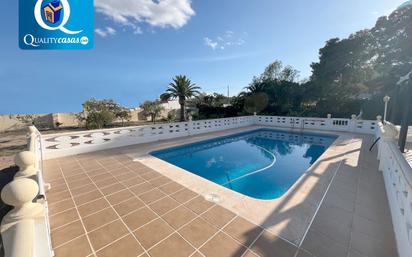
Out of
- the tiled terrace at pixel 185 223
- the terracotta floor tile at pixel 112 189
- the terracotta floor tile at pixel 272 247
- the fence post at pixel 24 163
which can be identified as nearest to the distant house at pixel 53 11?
the tiled terrace at pixel 185 223

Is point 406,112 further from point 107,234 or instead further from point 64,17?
point 64,17

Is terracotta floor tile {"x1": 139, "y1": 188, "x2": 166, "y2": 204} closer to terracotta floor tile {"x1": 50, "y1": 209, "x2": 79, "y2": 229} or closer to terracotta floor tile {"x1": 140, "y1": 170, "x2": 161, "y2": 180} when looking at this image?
terracotta floor tile {"x1": 140, "y1": 170, "x2": 161, "y2": 180}

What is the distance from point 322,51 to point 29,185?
816 inches

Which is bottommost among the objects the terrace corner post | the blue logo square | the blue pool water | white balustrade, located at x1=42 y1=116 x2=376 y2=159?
the blue pool water

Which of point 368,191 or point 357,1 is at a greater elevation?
point 357,1

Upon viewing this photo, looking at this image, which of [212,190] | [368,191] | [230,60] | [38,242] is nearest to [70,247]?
[38,242]

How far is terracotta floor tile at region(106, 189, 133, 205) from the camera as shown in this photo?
3150mm

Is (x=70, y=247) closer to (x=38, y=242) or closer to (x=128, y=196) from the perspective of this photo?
(x=38, y=242)

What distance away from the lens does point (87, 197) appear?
3.29 m

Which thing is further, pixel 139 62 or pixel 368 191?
pixel 139 62

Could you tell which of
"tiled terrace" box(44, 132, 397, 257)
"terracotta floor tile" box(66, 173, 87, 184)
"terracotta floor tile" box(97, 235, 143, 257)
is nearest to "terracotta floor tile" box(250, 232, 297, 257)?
"tiled terrace" box(44, 132, 397, 257)

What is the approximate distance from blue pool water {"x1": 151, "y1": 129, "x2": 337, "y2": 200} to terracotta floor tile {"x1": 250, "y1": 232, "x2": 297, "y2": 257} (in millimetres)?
1695

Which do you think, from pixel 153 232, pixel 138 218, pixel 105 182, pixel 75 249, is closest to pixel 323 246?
pixel 153 232

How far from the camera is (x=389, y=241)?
219cm
